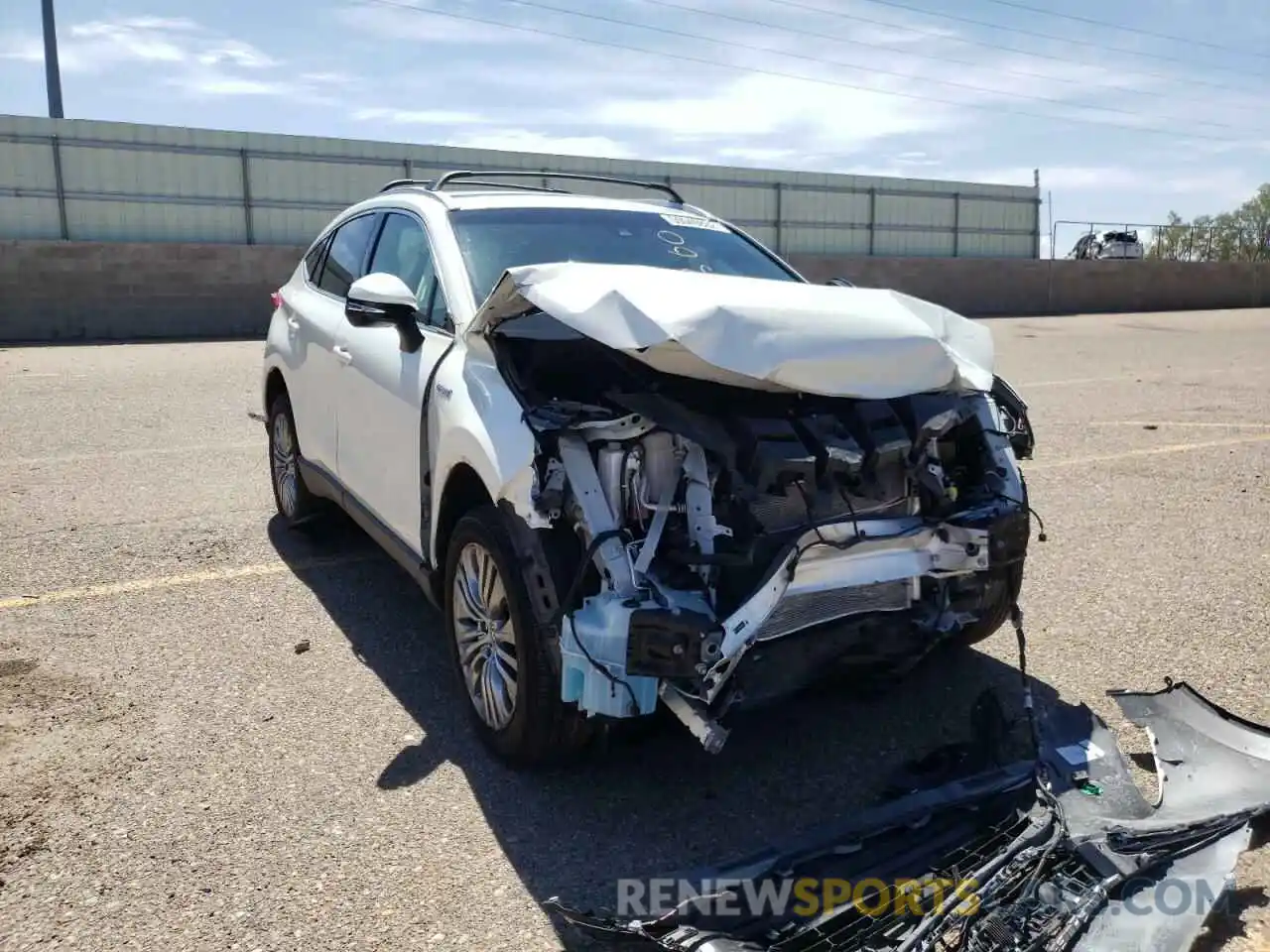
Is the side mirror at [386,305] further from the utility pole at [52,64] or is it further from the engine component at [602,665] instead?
the utility pole at [52,64]

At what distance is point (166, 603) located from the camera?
5156 millimetres

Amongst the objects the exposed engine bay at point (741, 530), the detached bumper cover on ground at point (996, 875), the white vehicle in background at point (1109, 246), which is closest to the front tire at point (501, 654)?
the exposed engine bay at point (741, 530)

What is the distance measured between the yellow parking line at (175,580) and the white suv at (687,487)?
1790 mm

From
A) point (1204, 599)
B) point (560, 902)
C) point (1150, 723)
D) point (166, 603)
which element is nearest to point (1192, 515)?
point (1204, 599)

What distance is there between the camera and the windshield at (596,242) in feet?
14.4

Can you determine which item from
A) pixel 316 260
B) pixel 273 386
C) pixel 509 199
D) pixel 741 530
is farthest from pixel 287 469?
pixel 741 530

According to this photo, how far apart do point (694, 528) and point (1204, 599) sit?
3267 millimetres

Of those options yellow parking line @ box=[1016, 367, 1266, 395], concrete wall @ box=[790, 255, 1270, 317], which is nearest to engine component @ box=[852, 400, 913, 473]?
yellow parking line @ box=[1016, 367, 1266, 395]

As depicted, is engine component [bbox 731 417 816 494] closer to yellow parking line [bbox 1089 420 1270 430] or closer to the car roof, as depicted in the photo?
the car roof

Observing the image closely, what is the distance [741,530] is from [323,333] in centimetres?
288

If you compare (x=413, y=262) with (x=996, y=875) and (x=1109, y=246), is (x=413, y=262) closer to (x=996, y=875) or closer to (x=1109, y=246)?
(x=996, y=875)

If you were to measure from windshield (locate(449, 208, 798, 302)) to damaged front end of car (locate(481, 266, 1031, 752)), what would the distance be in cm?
81

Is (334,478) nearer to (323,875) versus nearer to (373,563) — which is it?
(373,563)

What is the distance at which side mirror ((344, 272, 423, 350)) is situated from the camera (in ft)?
12.8
